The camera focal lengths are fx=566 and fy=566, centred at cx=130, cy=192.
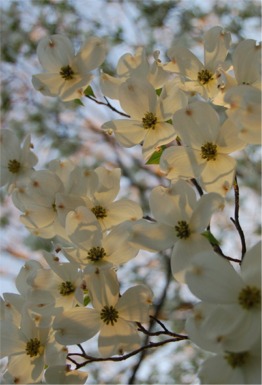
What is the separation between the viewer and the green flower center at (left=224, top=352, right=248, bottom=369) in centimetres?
49

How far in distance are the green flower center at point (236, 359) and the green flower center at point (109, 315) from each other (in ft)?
0.48

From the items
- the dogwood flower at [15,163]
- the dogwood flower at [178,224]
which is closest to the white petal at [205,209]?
the dogwood flower at [178,224]

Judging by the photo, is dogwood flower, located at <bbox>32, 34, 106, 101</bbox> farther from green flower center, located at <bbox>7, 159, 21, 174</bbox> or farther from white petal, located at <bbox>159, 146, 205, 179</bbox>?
white petal, located at <bbox>159, 146, 205, 179</bbox>

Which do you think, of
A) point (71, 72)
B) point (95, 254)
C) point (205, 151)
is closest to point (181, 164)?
point (205, 151)

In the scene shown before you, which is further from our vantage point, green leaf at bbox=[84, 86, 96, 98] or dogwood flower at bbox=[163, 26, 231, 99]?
green leaf at bbox=[84, 86, 96, 98]

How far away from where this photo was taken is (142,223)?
57 centimetres

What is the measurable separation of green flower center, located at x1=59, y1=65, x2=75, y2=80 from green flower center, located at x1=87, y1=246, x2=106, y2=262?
0.28 metres

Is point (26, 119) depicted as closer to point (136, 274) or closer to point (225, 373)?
point (136, 274)

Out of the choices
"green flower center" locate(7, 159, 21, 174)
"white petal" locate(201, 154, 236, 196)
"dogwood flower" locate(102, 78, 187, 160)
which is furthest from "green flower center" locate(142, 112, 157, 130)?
"green flower center" locate(7, 159, 21, 174)

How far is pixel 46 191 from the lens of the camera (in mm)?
698

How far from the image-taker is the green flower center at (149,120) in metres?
0.69

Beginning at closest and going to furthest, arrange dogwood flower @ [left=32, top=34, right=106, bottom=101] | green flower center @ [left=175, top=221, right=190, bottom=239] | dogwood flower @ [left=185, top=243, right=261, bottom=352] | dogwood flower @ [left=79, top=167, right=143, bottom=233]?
dogwood flower @ [left=185, top=243, right=261, bottom=352], green flower center @ [left=175, top=221, right=190, bottom=239], dogwood flower @ [left=79, top=167, right=143, bottom=233], dogwood flower @ [left=32, top=34, right=106, bottom=101]

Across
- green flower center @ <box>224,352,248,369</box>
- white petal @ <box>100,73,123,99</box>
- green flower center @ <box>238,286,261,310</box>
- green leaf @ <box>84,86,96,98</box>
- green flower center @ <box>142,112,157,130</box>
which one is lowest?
green flower center @ <box>224,352,248,369</box>

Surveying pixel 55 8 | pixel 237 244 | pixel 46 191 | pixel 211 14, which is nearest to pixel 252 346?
pixel 46 191
